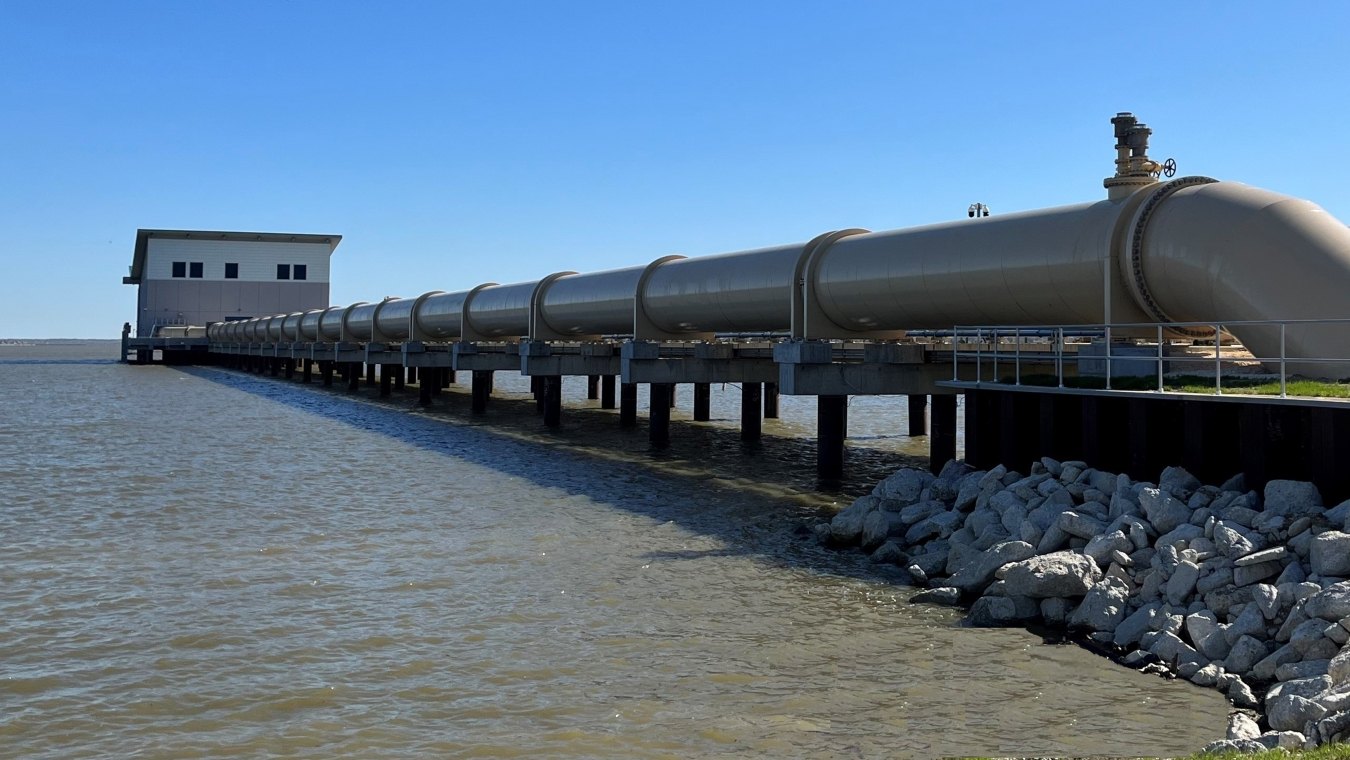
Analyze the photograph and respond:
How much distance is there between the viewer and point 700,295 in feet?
100

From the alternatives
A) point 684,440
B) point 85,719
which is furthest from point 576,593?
point 684,440

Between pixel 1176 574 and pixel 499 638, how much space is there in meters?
7.10

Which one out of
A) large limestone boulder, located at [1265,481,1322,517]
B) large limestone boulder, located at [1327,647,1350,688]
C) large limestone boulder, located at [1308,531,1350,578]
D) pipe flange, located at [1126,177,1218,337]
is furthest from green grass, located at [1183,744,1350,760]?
pipe flange, located at [1126,177,1218,337]

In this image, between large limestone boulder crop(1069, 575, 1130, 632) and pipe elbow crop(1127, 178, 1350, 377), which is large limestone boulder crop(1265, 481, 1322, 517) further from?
pipe elbow crop(1127, 178, 1350, 377)

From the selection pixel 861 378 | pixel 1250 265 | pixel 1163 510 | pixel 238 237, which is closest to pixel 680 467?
pixel 861 378

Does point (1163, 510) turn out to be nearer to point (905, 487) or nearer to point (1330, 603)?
point (1330, 603)

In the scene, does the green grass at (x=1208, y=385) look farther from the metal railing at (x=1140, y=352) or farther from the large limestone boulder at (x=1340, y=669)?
the large limestone boulder at (x=1340, y=669)

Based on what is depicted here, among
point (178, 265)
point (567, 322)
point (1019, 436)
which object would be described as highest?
point (178, 265)

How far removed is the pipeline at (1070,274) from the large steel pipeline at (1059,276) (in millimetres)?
26

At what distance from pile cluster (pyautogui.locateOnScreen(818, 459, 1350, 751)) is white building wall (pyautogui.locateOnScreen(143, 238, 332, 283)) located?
9967 cm

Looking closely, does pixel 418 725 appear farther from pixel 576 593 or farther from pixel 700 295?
pixel 700 295

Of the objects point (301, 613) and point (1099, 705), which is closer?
point (1099, 705)

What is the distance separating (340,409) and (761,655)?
138ft

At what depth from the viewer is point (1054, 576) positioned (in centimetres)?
1269
